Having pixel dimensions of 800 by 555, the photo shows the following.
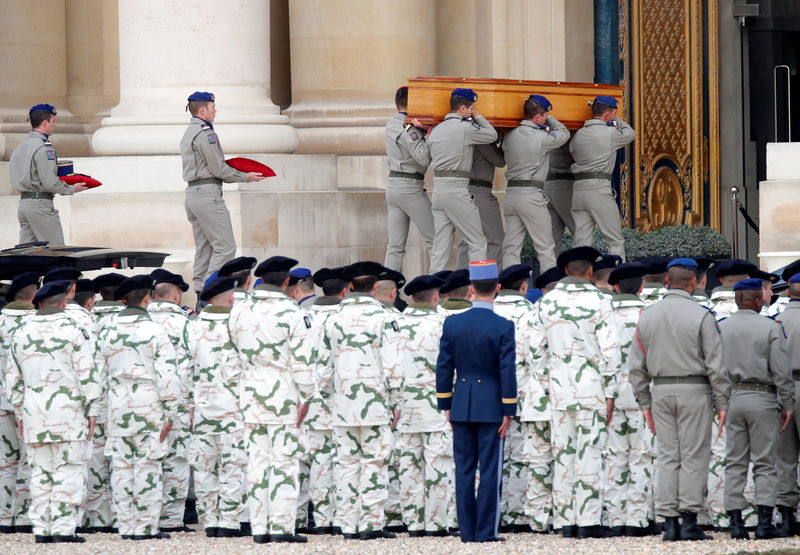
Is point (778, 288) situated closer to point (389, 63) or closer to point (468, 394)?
point (468, 394)

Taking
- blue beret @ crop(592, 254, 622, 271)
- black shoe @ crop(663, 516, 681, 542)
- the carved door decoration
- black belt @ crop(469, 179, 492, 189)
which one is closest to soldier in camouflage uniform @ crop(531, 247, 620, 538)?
blue beret @ crop(592, 254, 622, 271)

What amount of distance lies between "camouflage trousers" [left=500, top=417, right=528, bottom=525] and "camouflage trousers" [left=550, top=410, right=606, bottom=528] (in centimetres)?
55

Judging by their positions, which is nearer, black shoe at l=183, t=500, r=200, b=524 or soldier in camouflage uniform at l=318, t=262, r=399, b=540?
soldier in camouflage uniform at l=318, t=262, r=399, b=540

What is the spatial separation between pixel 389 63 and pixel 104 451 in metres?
7.88

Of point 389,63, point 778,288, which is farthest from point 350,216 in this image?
point 778,288

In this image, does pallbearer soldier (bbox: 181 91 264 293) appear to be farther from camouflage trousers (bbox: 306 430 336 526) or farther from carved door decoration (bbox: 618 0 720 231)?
carved door decoration (bbox: 618 0 720 231)

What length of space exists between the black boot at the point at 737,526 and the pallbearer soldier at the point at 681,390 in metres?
0.26

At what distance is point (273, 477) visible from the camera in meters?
10.7

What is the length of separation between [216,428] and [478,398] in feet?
7.14

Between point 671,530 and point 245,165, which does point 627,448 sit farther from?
point 245,165

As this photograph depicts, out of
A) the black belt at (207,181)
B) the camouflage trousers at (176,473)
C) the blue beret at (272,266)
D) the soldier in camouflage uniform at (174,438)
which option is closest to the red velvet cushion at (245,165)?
the black belt at (207,181)

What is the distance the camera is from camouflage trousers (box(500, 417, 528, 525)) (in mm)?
11414

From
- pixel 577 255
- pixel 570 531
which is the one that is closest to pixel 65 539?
pixel 570 531

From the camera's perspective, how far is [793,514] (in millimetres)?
10742
